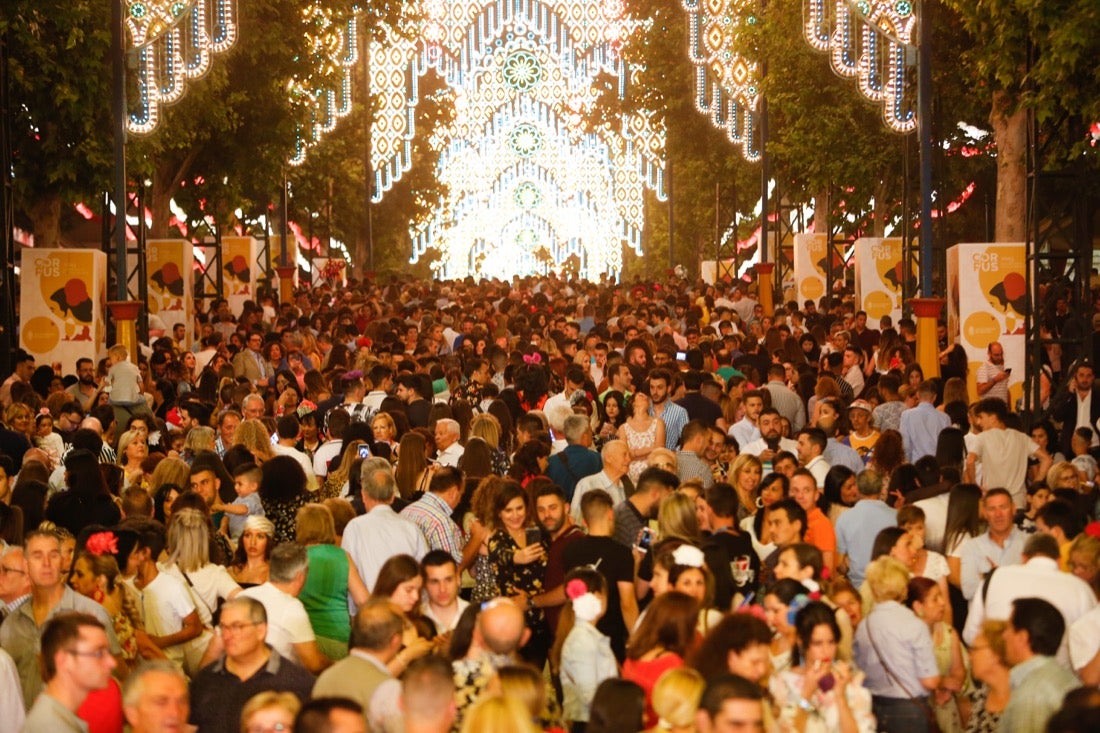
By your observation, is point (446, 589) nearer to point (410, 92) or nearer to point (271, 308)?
point (271, 308)

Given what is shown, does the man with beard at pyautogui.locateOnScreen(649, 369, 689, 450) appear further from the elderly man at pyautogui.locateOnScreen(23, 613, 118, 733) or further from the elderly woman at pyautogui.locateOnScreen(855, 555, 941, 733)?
the elderly man at pyautogui.locateOnScreen(23, 613, 118, 733)

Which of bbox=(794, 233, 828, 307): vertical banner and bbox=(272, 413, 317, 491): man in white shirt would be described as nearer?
bbox=(272, 413, 317, 491): man in white shirt

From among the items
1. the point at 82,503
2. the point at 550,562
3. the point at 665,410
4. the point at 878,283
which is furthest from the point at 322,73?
the point at 550,562

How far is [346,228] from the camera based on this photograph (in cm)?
6731

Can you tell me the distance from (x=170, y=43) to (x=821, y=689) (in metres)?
21.7

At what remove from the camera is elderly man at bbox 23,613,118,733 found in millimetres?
8562

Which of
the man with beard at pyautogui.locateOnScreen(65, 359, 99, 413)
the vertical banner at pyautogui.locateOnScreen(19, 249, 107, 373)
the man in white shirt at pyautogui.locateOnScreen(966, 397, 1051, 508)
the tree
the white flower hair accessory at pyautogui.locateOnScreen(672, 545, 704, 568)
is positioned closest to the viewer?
the white flower hair accessory at pyautogui.locateOnScreen(672, 545, 704, 568)

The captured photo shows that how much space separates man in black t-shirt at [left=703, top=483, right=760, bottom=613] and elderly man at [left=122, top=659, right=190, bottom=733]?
11.8 feet

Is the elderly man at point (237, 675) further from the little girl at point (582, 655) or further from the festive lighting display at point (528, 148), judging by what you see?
the festive lighting display at point (528, 148)

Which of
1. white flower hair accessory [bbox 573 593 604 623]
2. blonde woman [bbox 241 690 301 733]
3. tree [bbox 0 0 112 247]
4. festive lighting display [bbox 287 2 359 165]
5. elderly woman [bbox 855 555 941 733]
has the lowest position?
elderly woman [bbox 855 555 941 733]

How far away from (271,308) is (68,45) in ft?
35.4

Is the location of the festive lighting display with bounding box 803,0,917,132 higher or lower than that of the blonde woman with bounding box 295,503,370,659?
higher

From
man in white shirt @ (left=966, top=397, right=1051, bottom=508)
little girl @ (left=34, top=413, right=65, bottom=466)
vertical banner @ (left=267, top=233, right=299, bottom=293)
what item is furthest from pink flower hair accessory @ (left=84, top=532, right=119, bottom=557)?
vertical banner @ (left=267, top=233, right=299, bottom=293)

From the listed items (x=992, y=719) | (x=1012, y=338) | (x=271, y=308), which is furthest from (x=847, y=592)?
(x=271, y=308)
